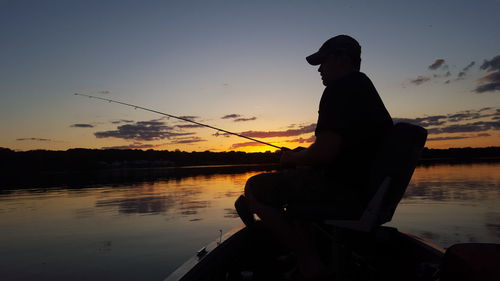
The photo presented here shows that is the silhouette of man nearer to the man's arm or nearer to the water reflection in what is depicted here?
the man's arm

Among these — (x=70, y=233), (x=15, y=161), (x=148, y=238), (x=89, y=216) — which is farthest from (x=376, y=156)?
(x=15, y=161)

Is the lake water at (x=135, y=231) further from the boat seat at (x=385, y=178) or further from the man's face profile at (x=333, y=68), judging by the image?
the man's face profile at (x=333, y=68)

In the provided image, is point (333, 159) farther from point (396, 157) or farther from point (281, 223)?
point (281, 223)

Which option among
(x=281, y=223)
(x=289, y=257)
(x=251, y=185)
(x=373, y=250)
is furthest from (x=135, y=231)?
(x=281, y=223)

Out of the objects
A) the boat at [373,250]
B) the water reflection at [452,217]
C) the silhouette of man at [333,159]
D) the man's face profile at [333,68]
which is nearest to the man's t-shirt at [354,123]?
the silhouette of man at [333,159]

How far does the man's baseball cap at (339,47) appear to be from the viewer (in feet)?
9.67

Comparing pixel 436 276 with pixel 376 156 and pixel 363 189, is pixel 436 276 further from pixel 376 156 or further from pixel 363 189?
pixel 376 156

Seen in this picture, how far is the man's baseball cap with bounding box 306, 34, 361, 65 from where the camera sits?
2947 millimetres

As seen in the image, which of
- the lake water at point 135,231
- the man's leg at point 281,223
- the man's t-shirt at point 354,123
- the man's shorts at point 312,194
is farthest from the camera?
the lake water at point 135,231

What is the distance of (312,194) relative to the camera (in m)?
2.74

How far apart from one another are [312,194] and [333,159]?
0.34 metres

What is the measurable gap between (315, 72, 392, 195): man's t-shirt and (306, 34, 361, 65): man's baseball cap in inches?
12.6

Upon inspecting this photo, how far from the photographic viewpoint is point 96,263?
9.45 meters

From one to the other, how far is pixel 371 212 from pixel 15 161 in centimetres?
17176
